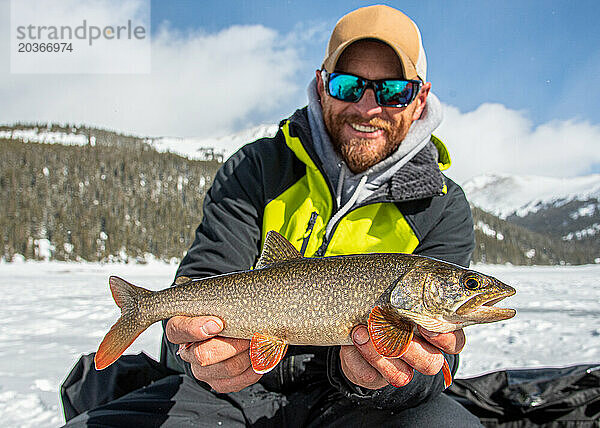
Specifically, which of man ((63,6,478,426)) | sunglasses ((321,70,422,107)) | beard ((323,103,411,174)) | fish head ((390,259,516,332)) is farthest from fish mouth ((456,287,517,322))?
sunglasses ((321,70,422,107))

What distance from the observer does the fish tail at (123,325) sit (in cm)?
254

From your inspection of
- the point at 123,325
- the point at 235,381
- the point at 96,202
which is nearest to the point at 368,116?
the point at 235,381

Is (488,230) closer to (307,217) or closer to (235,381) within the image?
(307,217)

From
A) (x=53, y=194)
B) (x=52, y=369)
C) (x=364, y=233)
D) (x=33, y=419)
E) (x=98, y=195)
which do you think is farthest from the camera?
(x=98, y=195)

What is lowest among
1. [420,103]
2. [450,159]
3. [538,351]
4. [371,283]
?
[538,351]

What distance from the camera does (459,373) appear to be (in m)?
5.51

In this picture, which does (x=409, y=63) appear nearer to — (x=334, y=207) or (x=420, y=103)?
(x=420, y=103)

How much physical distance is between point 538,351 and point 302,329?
18.8 ft

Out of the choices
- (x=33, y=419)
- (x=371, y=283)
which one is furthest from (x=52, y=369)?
(x=371, y=283)

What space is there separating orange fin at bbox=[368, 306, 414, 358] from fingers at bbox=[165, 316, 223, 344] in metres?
0.87

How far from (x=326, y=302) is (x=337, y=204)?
123cm

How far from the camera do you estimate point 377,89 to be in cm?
333

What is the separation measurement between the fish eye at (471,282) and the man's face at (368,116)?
1.47m

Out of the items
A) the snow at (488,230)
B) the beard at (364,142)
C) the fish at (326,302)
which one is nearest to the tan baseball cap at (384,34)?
the beard at (364,142)
